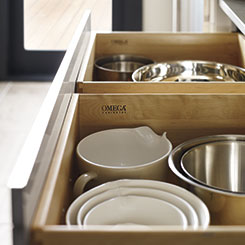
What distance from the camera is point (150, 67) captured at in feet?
5.53

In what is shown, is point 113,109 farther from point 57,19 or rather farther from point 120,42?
point 57,19

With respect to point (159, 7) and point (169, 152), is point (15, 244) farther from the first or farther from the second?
point (159, 7)

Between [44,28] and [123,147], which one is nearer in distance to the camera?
[123,147]

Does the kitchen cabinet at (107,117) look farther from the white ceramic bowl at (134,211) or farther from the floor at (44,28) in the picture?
the floor at (44,28)

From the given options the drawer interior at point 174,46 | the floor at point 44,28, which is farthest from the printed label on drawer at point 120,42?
the floor at point 44,28

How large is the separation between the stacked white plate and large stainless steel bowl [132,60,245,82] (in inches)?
30.1

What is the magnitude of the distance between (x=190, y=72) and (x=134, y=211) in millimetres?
937

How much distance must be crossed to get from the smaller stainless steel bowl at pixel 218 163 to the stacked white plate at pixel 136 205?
0.19m

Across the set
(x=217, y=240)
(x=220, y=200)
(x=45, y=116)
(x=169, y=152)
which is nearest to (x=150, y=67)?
(x=169, y=152)

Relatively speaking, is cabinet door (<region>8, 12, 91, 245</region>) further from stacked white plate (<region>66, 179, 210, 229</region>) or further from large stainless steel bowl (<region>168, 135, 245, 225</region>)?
large stainless steel bowl (<region>168, 135, 245, 225</region>)

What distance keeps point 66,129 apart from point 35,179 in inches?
12.2

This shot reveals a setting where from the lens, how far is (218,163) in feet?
3.85

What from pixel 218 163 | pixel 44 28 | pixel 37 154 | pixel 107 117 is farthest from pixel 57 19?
pixel 37 154

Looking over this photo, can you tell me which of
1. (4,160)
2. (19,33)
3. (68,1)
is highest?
(68,1)
